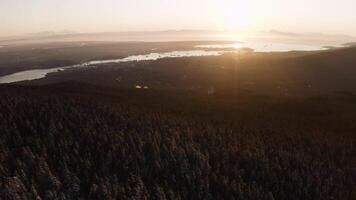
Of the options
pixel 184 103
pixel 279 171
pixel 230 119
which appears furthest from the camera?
pixel 184 103

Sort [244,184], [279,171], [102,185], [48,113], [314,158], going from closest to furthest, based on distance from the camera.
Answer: [102,185]
[244,184]
[279,171]
[314,158]
[48,113]

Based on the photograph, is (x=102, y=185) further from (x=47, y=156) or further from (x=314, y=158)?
(x=314, y=158)

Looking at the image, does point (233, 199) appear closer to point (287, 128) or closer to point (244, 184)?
point (244, 184)

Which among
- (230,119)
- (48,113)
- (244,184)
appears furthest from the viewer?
(230,119)

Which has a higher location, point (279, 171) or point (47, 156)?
point (47, 156)

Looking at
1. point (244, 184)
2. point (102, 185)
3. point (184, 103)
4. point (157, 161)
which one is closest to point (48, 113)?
point (157, 161)

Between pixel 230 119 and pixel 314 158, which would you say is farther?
pixel 230 119

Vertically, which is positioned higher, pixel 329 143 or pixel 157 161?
pixel 157 161

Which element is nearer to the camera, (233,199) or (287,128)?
(233,199)

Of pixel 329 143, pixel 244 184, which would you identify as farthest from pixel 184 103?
pixel 244 184
